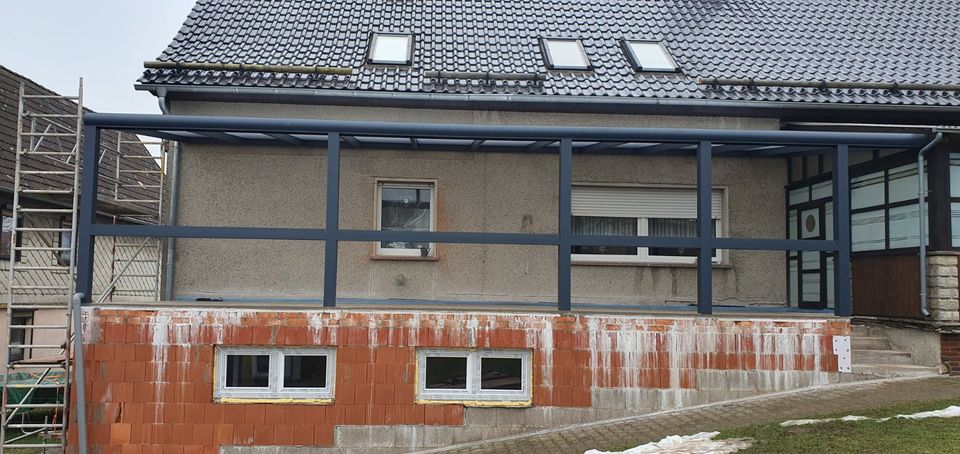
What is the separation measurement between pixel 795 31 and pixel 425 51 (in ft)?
21.9

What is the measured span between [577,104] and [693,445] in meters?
5.31

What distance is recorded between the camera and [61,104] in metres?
19.6

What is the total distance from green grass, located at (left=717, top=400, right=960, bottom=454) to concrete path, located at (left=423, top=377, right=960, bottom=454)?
0.42 metres

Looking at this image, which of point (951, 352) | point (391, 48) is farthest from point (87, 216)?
point (951, 352)

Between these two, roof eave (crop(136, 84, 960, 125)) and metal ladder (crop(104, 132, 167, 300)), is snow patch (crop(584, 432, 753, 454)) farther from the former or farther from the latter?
metal ladder (crop(104, 132, 167, 300))

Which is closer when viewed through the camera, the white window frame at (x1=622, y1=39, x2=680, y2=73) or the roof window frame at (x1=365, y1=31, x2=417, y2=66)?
the roof window frame at (x1=365, y1=31, x2=417, y2=66)

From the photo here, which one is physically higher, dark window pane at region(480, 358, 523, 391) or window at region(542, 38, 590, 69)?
window at region(542, 38, 590, 69)

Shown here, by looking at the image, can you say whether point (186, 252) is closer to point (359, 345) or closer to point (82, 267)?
point (82, 267)

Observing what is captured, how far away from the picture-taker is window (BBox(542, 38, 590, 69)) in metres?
11.1

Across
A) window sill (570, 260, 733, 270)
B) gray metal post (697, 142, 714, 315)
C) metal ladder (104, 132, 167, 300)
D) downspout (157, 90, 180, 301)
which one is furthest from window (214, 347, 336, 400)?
window sill (570, 260, 733, 270)

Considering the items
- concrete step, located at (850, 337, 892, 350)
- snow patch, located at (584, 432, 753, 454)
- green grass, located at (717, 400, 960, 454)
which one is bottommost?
snow patch, located at (584, 432, 753, 454)

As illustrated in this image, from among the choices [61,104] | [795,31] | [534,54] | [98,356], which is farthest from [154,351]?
[61,104]

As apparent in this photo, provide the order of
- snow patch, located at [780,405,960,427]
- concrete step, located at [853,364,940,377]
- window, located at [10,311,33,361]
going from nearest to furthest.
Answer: snow patch, located at [780,405,960,427] → concrete step, located at [853,364,940,377] → window, located at [10,311,33,361]

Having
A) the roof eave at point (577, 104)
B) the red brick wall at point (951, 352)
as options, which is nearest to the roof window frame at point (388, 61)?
the roof eave at point (577, 104)
